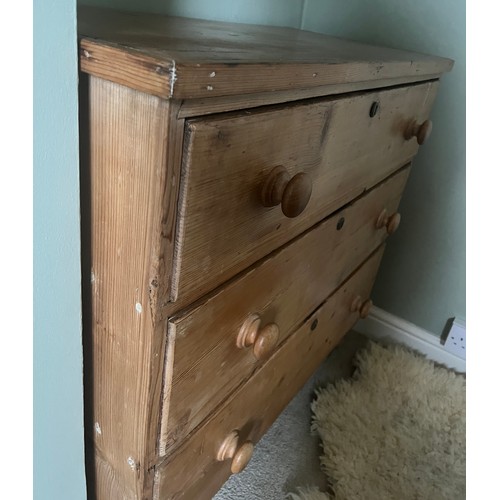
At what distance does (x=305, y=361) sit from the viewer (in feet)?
3.18

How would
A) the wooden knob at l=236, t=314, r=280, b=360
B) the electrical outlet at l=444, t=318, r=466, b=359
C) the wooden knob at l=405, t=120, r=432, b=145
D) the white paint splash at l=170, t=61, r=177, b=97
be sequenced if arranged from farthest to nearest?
1. the electrical outlet at l=444, t=318, r=466, b=359
2. the wooden knob at l=405, t=120, r=432, b=145
3. the wooden knob at l=236, t=314, r=280, b=360
4. the white paint splash at l=170, t=61, r=177, b=97

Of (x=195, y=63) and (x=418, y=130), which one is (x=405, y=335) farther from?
(x=195, y=63)

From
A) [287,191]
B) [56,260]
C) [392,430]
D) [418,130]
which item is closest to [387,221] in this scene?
[418,130]

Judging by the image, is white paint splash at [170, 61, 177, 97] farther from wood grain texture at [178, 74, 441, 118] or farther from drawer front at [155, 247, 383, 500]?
drawer front at [155, 247, 383, 500]

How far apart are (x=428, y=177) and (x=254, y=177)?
0.91 metres

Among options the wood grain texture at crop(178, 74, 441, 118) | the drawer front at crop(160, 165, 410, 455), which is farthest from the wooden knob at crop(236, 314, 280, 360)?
the wood grain texture at crop(178, 74, 441, 118)

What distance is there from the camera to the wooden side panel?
0.40 m

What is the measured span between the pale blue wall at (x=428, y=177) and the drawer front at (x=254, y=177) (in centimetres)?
52

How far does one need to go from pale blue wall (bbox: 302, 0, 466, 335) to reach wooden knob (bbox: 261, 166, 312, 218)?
834 millimetres

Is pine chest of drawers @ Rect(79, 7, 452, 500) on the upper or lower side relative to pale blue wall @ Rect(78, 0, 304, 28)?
lower

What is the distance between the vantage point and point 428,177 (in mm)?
1270

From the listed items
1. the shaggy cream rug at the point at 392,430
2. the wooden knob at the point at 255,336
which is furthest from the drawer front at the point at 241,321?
the shaggy cream rug at the point at 392,430

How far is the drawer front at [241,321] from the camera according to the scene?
0.53 meters
